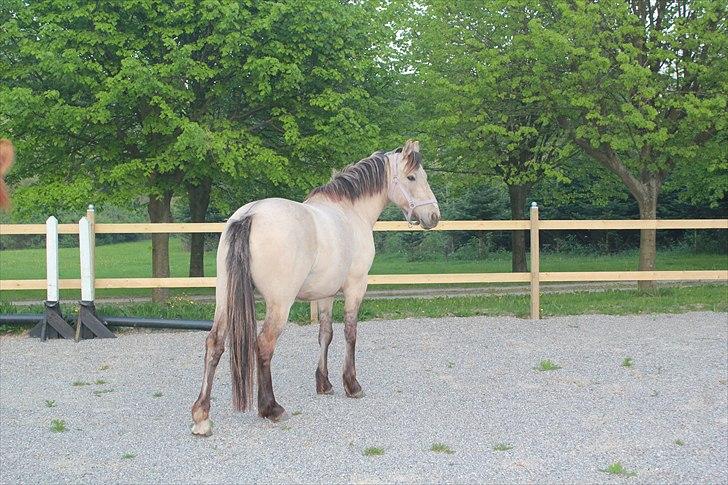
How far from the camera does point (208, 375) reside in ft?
16.9

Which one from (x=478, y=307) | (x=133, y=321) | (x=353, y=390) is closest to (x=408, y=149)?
(x=353, y=390)

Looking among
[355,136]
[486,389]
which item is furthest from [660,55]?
[486,389]

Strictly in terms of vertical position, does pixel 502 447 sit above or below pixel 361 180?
below

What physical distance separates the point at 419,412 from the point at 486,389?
41.6 inches

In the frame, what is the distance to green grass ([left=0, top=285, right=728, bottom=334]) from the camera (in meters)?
10.6

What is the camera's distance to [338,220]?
5.99 m

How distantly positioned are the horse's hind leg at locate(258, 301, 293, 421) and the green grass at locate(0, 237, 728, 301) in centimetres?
1320

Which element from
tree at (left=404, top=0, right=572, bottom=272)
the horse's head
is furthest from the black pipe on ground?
tree at (left=404, top=0, right=572, bottom=272)

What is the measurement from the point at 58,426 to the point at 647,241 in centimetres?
1256

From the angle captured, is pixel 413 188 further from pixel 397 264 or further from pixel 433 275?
pixel 397 264

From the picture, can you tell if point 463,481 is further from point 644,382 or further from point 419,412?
point 644,382

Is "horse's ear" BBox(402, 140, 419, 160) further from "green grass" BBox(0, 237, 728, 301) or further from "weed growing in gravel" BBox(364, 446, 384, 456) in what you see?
"green grass" BBox(0, 237, 728, 301)

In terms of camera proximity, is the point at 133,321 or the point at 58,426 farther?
the point at 133,321

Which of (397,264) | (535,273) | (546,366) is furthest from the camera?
(397,264)
